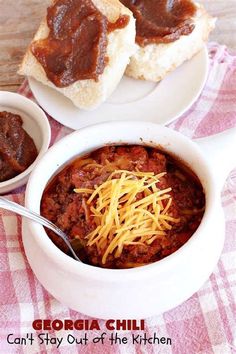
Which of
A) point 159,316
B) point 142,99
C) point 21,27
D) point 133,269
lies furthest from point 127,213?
point 21,27

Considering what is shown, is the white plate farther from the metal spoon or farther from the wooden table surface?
the metal spoon

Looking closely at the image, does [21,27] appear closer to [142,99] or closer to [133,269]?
[142,99]

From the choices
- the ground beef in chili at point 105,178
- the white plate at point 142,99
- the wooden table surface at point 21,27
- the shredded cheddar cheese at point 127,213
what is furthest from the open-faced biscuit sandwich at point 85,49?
the shredded cheddar cheese at point 127,213

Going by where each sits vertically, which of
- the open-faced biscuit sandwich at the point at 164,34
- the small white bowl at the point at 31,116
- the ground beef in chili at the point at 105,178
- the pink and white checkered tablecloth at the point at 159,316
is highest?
the open-faced biscuit sandwich at the point at 164,34

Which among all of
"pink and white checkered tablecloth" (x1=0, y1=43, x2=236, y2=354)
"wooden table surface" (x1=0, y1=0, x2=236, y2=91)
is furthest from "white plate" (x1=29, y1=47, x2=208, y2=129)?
→ "pink and white checkered tablecloth" (x1=0, y1=43, x2=236, y2=354)

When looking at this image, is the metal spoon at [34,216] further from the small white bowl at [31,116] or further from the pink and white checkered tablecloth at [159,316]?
the small white bowl at [31,116]

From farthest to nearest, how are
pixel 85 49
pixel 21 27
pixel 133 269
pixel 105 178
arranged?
pixel 21 27
pixel 85 49
pixel 105 178
pixel 133 269
